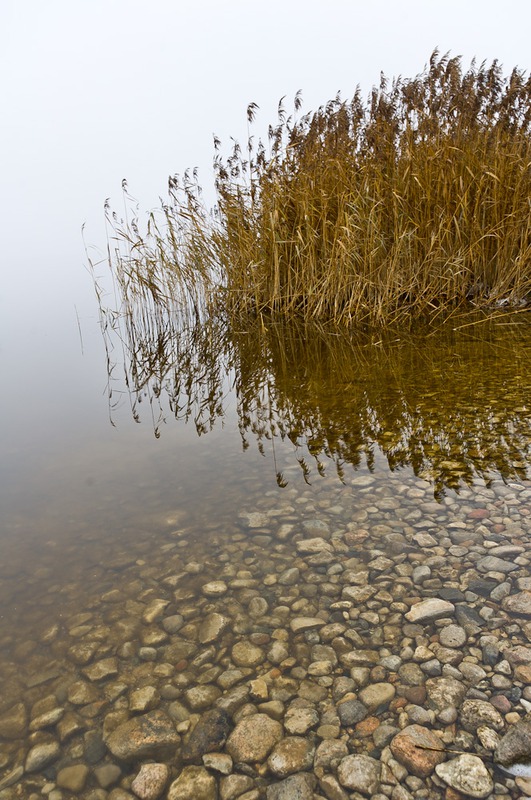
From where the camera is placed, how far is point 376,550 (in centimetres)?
196

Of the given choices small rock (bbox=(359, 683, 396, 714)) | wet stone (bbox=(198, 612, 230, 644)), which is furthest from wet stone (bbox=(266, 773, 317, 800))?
wet stone (bbox=(198, 612, 230, 644))

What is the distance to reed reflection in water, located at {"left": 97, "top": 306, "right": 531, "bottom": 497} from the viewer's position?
2.68 m

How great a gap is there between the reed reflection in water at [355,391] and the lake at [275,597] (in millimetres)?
24

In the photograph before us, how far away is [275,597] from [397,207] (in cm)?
429

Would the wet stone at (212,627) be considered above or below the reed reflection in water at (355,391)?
below

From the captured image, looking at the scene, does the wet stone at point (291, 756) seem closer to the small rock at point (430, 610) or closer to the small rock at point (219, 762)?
the small rock at point (219, 762)

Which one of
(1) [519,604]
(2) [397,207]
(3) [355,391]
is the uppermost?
(2) [397,207]

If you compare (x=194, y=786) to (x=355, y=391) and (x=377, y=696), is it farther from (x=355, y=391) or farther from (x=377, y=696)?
(x=355, y=391)

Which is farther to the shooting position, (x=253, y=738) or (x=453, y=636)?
(x=453, y=636)

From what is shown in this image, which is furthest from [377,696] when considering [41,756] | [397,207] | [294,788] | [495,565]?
[397,207]

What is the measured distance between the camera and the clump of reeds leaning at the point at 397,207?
201 inches

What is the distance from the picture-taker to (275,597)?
1.78 metres

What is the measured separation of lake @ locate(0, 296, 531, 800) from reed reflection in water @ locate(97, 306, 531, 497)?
0.02 meters

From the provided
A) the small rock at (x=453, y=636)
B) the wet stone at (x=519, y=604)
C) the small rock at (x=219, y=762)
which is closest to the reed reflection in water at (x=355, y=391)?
the wet stone at (x=519, y=604)
